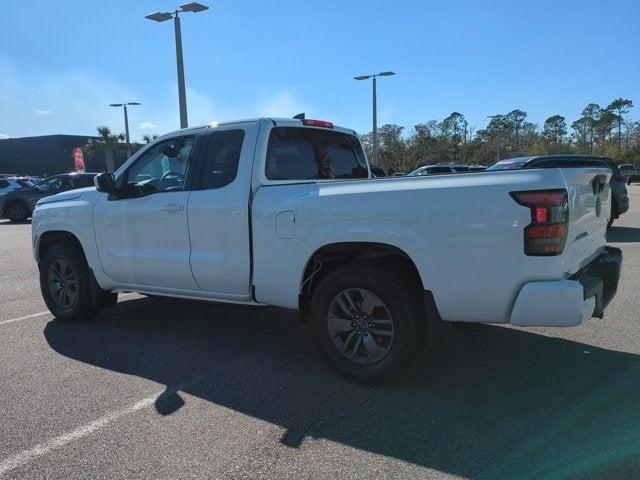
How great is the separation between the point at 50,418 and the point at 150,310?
2952mm

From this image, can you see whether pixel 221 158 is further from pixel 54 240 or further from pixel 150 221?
pixel 54 240

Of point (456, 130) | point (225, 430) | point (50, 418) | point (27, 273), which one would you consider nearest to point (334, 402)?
point (225, 430)

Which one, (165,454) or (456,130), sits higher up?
(456,130)

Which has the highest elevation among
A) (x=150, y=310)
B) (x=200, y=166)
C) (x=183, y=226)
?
(x=200, y=166)

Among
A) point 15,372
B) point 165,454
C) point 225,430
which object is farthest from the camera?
point 15,372

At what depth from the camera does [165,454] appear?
318 cm

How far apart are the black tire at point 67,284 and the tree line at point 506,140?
43313mm

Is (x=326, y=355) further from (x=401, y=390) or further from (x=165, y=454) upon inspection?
(x=165, y=454)

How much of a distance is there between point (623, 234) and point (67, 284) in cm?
1139

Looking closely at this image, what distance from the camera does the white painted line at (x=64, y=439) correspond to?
3141 mm

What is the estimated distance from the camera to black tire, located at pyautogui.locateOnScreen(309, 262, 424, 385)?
Answer: 152 inches

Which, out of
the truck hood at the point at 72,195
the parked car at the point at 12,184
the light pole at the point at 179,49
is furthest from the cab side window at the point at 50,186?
the truck hood at the point at 72,195

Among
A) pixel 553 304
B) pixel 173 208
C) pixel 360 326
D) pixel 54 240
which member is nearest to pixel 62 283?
pixel 54 240

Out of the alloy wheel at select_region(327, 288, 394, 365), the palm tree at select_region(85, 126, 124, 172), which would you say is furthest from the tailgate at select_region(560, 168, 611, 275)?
the palm tree at select_region(85, 126, 124, 172)
